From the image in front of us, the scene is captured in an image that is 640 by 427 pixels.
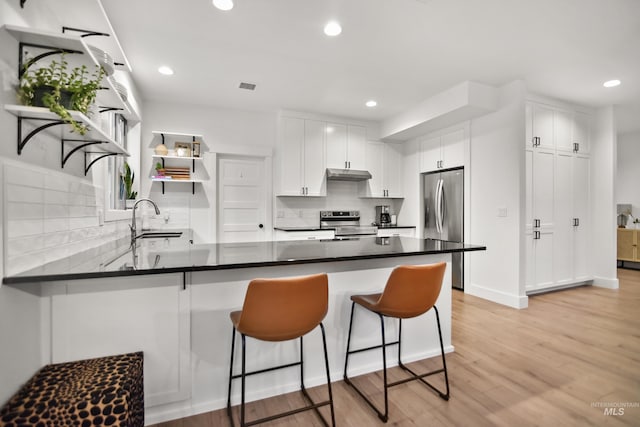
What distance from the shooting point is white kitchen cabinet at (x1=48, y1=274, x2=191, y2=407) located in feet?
4.75

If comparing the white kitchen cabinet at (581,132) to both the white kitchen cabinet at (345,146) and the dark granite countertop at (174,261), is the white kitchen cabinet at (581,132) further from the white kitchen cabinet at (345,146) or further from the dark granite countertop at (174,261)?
the dark granite countertop at (174,261)

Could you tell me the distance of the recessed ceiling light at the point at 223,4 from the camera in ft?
7.22

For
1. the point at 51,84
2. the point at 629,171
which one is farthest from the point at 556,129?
the point at 51,84

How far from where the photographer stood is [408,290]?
1.72m

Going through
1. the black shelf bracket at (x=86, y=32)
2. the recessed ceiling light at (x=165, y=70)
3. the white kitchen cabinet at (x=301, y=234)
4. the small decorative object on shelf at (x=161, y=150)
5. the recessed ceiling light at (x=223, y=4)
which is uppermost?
the recessed ceiling light at (x=165, y=70)

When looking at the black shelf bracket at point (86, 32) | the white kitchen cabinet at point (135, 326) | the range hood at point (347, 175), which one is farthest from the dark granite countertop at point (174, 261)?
the range hood at point (347, 175)

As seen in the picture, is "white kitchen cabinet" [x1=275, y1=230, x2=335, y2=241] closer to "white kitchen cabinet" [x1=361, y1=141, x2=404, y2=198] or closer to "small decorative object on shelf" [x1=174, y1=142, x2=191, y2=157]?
"white kitchen cabinet" [x1=361, y1=141, x2=404, y2=198]

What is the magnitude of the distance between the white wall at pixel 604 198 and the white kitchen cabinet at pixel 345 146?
3478mm

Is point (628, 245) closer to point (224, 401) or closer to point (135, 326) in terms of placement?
point (224, 401)

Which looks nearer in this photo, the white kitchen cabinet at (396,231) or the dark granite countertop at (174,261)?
the dark granite countertop at (174,261)

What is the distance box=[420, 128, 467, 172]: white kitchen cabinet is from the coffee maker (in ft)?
3.06

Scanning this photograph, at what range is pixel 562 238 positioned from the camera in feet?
14.0

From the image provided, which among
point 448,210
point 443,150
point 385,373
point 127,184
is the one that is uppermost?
point 443,150

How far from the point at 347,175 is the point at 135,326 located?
12.5 feet
